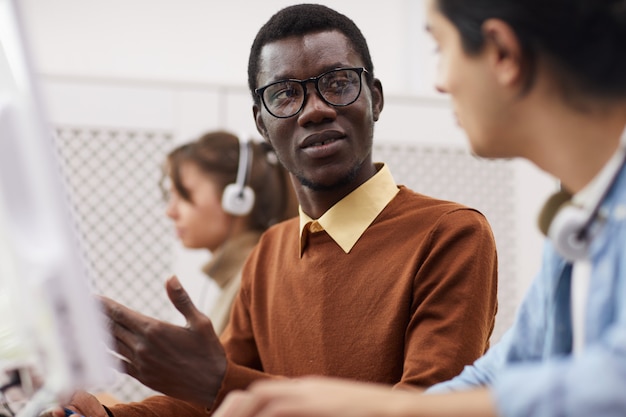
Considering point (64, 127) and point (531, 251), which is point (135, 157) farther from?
point (531, 251)

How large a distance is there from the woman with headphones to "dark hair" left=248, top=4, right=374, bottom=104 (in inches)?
31.5

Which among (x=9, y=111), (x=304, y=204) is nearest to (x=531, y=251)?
(x=304, y=204)

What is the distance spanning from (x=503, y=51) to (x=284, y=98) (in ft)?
1.71

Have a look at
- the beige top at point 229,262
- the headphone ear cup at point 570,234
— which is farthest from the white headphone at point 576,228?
the beige top at point 229,262

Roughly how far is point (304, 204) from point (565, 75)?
24.8 inches

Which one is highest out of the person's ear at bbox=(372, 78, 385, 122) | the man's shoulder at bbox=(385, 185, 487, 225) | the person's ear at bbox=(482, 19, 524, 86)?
the person's ear at bbox=(482, 19, 524, 86)

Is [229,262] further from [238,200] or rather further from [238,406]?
[238,406]

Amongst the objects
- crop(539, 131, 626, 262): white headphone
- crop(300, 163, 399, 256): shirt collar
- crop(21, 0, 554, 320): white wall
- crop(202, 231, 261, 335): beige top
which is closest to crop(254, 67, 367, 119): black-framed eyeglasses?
crop(300, 163, 399, 256): shirt collar

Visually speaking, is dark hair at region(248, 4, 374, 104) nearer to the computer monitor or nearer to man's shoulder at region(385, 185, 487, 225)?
man's shoulder at region(385, 185, 487, 225)

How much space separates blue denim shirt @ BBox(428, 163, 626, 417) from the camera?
48 centimetres

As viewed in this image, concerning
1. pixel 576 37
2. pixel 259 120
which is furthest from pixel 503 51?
pixel 259 120

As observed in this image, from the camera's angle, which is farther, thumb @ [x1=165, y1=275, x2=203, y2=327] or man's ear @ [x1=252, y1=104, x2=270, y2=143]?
man's ear @ [x1=252, y1=104, x2=270, y2=143]

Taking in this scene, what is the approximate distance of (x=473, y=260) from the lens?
3.26 feet

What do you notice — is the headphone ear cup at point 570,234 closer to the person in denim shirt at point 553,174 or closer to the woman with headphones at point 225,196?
the person in denim shirt at point 553,174
